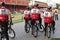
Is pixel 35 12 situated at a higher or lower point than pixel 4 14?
lower

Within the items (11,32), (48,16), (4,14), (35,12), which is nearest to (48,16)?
(48,16)

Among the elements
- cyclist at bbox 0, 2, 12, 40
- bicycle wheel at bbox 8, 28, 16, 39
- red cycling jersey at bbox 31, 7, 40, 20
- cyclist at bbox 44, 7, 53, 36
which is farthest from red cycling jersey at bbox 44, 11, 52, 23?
cyclist at bbox 0, 2, 12, 40

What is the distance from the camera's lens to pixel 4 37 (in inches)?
488

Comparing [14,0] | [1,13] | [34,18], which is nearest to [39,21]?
[34,18]

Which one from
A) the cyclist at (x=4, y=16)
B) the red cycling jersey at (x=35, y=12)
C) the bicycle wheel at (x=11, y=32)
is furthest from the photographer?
the red cycling jersey at (x=35, y=12)

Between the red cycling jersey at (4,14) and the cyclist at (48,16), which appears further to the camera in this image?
the cyclist at (48,16)

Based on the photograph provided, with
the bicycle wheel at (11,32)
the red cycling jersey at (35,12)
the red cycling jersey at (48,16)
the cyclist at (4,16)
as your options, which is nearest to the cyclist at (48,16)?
the red cycling jersey at (48,16)

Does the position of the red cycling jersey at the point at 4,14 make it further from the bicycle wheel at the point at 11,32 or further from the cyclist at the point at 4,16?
the bicycle wheel at the point at 11,32

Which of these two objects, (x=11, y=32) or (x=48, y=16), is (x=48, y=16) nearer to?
(x=48, y=16)

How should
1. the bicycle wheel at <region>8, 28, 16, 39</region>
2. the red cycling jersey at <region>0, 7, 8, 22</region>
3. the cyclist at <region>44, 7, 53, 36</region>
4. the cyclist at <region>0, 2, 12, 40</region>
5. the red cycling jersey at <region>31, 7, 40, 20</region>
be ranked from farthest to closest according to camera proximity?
the red cycling jersey at <region>31, 7, 40, 20</region>
the cyclist at <region>44, 7, 53, 36</region>
the bicycle wheel at <region>8, 28, 16, 39</region>
the red cycling jersey at <region>0, 7, 8, 22</region>
the cyclist at <region>0, 2, 12, 40</region>

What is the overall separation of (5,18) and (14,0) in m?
41.6

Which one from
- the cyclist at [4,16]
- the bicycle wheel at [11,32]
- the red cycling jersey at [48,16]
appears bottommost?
the bicycle wheel at [11,32]

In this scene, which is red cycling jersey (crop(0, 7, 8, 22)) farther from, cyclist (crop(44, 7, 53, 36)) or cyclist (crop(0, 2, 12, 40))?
cyclist (crop(44, 7, 53, 36))

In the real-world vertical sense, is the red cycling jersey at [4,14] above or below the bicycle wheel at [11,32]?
above
